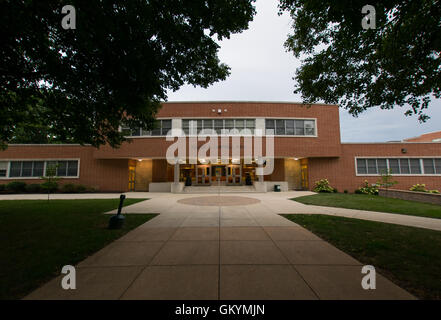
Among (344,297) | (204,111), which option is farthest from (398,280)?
(204,111)

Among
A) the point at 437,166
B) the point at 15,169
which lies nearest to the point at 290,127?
the point at 437,166

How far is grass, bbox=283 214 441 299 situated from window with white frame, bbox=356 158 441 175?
17.3m

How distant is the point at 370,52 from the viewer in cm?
623

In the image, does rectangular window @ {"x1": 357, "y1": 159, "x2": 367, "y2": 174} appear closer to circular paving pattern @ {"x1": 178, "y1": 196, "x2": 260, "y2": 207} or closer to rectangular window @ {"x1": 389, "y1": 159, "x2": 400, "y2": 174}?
rectangular window @ {"x1": 389, "y1": 159, "x2": 400, "y2": 174}

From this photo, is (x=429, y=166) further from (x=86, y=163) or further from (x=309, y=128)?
(x=86, y=163)

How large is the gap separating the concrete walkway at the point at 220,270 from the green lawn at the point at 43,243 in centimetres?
32

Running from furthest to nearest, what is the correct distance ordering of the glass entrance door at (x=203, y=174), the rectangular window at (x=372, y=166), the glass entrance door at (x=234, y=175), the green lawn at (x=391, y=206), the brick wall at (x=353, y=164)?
1. the glass entrance door at (x=203, y=174)
2. the glass entrance door at (x=234, y=175)
3. the rectangular window at (x=372, y=166)
4. the brick wall at (x=353, y=164)
5. the green lawn at (x=391, y=206)

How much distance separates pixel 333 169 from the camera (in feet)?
64.2

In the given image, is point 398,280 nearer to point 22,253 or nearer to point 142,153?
point 22,253

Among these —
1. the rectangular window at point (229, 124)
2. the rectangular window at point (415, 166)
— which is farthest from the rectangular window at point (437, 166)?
the rectangular window at point (229, 124)

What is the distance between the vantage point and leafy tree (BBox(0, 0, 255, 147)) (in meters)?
3.96

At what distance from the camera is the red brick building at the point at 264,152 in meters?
19.0

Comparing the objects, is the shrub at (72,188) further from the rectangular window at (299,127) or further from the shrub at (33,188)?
the rectangular window at (299,127)
